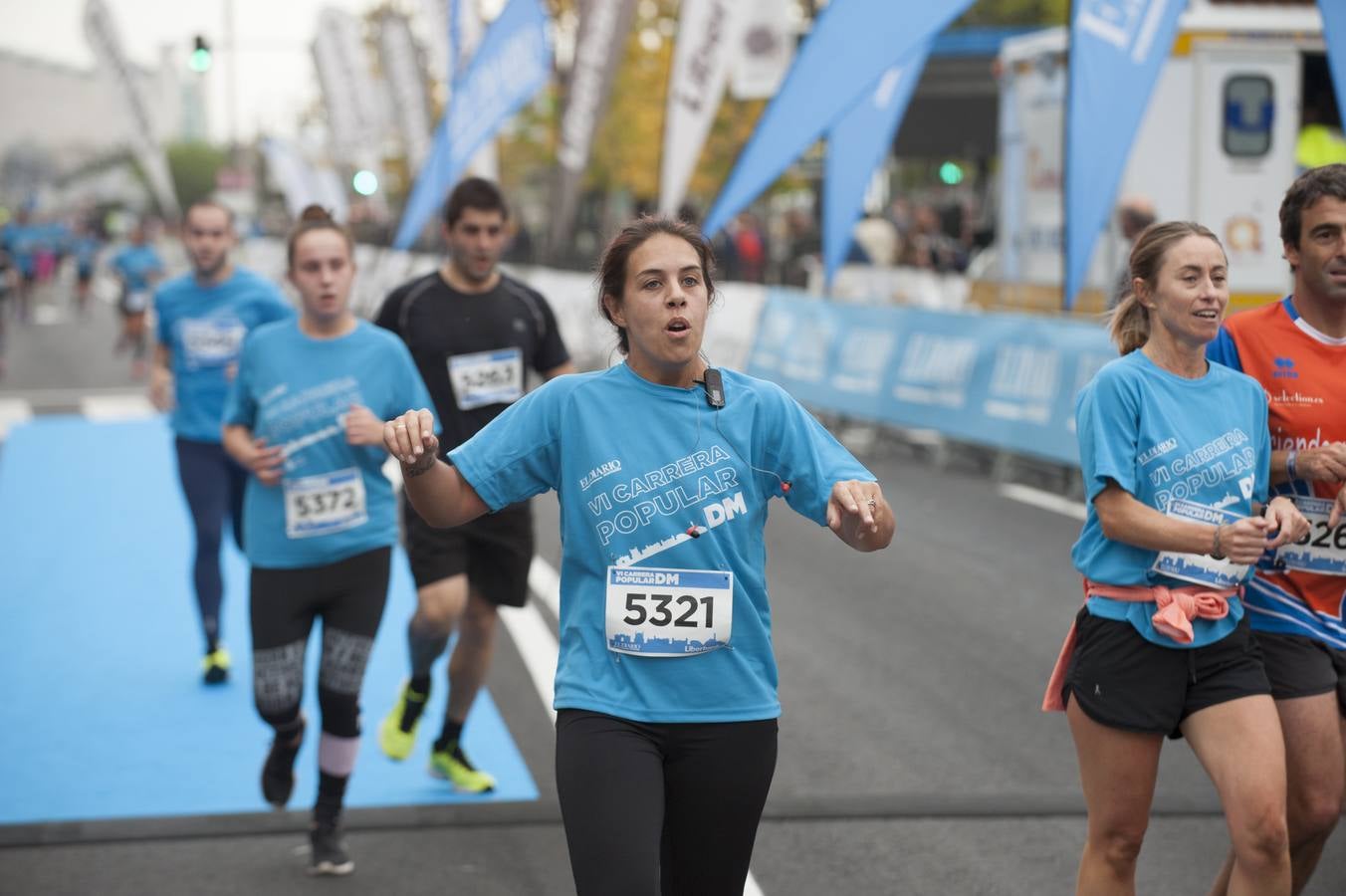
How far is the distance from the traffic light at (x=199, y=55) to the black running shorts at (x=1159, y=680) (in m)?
34.3

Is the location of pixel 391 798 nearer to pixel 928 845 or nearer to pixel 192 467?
pixel 928 845

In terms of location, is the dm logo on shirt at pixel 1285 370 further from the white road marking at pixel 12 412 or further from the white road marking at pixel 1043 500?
the white road marking at pixel 12 412

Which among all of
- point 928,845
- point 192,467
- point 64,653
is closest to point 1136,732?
point 928,845

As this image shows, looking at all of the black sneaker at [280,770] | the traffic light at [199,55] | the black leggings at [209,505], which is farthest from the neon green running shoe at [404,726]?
the traffic light at [199,55]

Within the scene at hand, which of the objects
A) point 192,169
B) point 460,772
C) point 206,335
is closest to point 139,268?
point 206,335

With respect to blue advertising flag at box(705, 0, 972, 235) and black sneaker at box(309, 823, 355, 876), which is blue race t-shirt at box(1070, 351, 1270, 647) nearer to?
black sneaker at box(309, 823, 355, 876)

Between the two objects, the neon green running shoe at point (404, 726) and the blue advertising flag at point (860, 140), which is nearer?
the neon green running shoe at point (404, 726)

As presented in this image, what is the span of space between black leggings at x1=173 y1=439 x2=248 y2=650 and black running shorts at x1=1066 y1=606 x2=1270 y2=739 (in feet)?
17.3

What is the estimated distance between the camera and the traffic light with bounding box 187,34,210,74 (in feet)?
118

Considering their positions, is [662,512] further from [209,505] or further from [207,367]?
[207,367]

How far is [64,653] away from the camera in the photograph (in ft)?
29.8

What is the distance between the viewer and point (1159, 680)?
418 centimetres

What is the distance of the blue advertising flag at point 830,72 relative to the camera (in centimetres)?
1447

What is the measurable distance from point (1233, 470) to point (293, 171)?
3855cm
